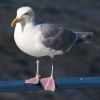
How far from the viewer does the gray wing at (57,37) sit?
3.92 meters

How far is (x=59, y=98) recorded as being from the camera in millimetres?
7465

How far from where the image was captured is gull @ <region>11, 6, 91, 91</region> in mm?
3770

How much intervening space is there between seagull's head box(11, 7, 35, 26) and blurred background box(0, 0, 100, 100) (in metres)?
3.47

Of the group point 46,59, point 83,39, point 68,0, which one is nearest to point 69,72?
point 46,59

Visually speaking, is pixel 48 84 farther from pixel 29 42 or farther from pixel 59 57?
pixel 59 57

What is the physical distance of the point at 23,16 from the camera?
379 centimetres

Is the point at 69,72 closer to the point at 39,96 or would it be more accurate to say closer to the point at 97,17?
the point at 39,96

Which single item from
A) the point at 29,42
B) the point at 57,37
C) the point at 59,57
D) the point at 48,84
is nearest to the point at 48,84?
the point at 48,84

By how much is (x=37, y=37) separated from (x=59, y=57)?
4527 mm

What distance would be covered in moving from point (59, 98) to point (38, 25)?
12.0ft

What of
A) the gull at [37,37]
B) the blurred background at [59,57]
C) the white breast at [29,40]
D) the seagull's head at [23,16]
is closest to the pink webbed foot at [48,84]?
the gull at [37,37]

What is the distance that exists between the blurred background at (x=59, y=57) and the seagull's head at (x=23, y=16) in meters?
3.47

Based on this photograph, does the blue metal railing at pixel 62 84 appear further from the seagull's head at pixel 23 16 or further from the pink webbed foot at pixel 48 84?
the seagull's head at pixel 23 16

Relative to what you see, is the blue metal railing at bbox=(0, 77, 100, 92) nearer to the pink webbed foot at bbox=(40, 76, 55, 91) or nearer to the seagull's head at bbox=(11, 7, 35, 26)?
the pink webbed foot at bbox=(40, 76, 55, 91)
